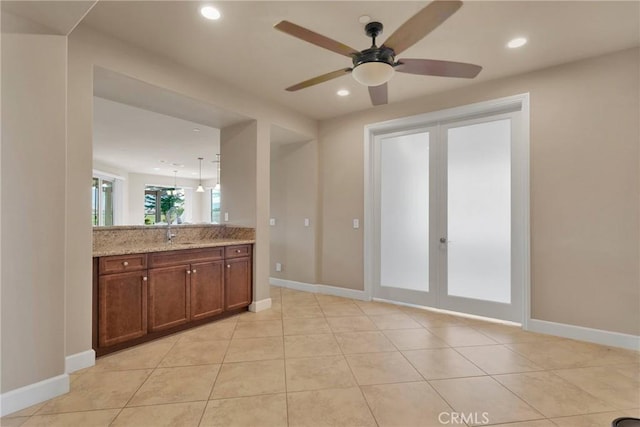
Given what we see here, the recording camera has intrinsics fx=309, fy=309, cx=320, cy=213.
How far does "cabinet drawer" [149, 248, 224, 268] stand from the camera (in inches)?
118

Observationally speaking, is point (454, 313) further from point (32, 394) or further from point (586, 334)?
point (32, 394)

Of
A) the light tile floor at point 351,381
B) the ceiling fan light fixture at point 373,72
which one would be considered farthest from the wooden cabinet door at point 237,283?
the ceiling fan light fixture at point 373,72

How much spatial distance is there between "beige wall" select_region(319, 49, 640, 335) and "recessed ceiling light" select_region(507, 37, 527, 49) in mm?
696

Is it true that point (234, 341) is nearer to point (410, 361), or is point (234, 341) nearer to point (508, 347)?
point (410, 361)

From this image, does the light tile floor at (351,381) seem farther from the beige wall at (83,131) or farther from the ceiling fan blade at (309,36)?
the ceiling fan blade at (309,36)

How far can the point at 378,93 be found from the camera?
2787mm

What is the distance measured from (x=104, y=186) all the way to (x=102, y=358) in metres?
8.11

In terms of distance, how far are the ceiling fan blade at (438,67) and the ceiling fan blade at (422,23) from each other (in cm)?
21

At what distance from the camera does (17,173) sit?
6.28ft

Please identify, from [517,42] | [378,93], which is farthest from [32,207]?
[517,42]

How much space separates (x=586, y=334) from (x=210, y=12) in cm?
438

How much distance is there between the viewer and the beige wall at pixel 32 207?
1883 mm

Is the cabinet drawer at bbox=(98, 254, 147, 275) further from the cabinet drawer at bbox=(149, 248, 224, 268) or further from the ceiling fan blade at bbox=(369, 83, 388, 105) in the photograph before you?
the ceiling fan blade at bbox=(369, 83, 388, 105)

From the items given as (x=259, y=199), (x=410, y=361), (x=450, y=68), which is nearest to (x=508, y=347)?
(x=410, y=361)
